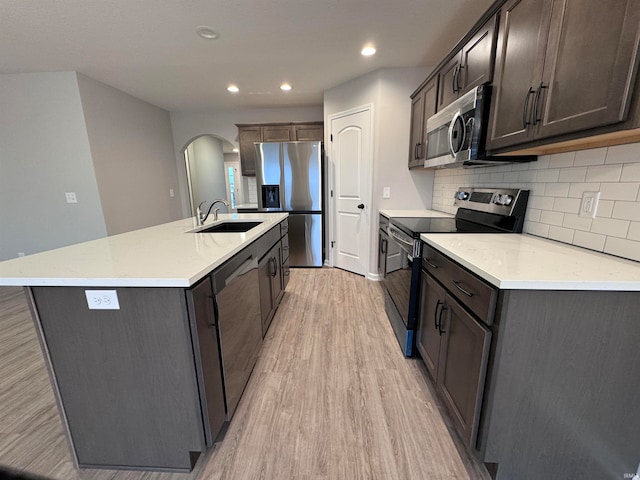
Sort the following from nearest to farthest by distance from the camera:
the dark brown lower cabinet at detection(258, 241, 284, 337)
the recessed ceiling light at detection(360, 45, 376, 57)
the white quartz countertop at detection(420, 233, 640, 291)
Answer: the white quartz countertop at detection(420, 233, 640, 291) < the dark brown lower cabinet at detection(258, 241, 284, 337) < the recessed ceiling light at detection(360, 45, 376, 57)

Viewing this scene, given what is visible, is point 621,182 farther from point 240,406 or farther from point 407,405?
point 240,406

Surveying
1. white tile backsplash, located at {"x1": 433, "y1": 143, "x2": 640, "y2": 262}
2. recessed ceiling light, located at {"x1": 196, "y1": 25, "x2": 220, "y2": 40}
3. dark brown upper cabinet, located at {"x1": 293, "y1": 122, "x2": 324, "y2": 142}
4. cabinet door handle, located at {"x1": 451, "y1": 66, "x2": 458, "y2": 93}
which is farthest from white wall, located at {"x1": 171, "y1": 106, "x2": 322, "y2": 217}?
white tile backsplash, located at {"x1": 433, "y1": 143, "x2": 640, "y2": 262}

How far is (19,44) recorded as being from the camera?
2.31 meters

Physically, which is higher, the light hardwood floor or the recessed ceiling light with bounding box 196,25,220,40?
the recessed ceiling light with bounding box 196,25,220,40

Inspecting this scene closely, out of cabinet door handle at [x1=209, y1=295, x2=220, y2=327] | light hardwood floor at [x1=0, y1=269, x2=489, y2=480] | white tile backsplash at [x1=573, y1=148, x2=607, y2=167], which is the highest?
white tile backsplash at [x1=573, y1=148, x2=607, y2=167]

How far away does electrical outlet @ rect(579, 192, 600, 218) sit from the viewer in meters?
1.23

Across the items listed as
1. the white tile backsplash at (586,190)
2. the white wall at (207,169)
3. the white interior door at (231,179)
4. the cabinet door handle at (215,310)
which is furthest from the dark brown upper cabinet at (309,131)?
the cabinet door handle at (215,310)

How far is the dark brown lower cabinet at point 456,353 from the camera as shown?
1.04 meters

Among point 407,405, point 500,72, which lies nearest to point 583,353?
point 407,405

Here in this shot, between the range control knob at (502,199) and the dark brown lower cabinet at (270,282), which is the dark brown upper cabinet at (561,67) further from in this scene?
the dark brown lower cabinet at (270,282)

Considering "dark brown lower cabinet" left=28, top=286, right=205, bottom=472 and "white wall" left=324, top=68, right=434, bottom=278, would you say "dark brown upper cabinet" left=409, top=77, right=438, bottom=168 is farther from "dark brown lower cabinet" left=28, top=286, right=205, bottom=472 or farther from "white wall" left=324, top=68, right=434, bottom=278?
"dark brown lower cabinet" left=28, top=286, right=205, bottom=472

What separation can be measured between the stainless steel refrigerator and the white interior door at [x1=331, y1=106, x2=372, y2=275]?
260 mm

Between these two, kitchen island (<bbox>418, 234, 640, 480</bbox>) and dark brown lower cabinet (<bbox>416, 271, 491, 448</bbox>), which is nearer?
kitchen island (<bbox>418, 234, 640, 480</bbox>)

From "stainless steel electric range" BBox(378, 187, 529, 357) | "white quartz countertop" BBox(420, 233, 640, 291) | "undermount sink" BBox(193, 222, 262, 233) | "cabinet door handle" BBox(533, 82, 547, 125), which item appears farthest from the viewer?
"undermount sink" BBox(193, 222, 262, 233)
